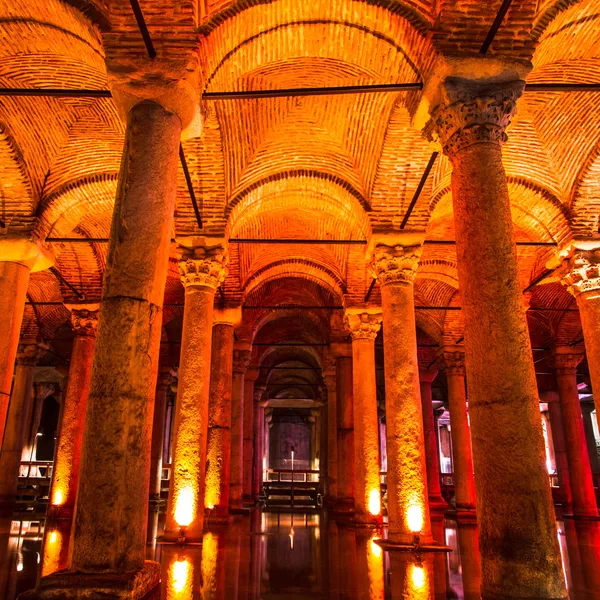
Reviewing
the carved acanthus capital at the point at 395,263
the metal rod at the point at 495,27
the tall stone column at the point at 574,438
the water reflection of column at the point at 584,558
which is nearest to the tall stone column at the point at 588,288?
the water reflection of column at the point at 584,558

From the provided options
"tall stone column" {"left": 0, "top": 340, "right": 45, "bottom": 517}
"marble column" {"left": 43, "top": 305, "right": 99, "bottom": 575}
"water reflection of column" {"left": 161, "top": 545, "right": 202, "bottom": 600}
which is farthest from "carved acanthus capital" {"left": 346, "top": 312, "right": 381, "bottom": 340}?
"tall stone column" {"left": 0, "top": 340, "right": 45, "bottom": 517}

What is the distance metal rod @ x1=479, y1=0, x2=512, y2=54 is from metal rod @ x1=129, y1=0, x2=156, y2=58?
3201 mm

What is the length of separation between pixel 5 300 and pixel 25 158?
2306 millimetres

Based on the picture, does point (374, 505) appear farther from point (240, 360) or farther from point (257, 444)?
point (257, 444)

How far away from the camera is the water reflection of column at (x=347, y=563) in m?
4.45

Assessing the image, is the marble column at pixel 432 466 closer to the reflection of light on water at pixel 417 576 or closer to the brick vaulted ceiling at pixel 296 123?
the brick vaulted ceiling at pixel 296 123

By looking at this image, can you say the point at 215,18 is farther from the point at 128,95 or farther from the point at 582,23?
the point at 582,23

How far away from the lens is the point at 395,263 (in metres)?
8.19

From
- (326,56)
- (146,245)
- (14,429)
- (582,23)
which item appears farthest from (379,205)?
(14,429)

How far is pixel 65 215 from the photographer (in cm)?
933

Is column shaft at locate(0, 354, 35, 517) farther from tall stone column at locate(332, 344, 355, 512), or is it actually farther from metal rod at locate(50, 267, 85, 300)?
tall stone column at locate(332, 344, 355, 512)

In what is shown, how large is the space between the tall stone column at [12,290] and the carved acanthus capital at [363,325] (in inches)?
240

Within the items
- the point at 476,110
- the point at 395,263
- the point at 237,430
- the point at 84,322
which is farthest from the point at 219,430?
the point at 476,110

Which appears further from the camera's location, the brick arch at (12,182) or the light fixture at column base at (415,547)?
the brick arch at (12,182)
